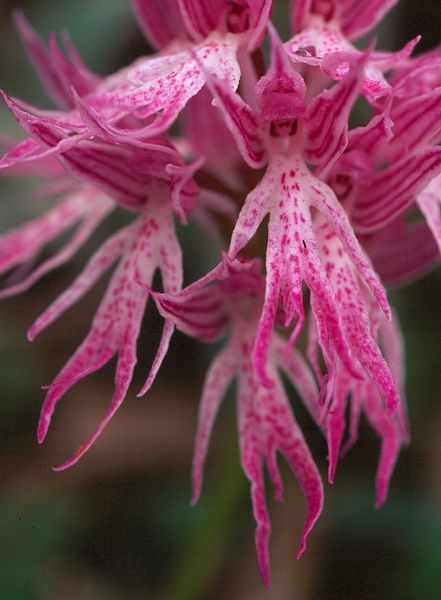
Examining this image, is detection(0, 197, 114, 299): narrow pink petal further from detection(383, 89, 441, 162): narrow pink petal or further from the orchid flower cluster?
detection(383, 89, 441, 162): narrow pink petal

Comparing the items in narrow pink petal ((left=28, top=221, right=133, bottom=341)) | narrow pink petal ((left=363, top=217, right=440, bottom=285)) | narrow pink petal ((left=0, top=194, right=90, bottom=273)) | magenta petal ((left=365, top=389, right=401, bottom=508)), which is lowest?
magenta petal ((left=365, top=389, right=401, bottom=508))

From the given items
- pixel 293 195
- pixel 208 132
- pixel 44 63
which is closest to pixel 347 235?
pixel 293 195

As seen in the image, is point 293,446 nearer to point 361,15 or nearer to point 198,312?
point 198,312

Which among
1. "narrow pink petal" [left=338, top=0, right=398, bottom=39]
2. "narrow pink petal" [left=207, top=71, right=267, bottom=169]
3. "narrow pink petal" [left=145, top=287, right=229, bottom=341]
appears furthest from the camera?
"narrow pink petal" [left=338, top=0, right=398, bottom=39]

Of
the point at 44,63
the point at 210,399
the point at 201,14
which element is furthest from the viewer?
the point at 44,63

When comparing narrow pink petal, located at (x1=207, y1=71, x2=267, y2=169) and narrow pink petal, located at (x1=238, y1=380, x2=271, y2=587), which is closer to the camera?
narrow pink petal, located at (x1=207, y1=71, x2=267, y2=169)

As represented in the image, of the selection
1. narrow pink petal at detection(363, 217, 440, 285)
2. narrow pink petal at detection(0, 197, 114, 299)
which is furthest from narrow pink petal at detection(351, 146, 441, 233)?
narrow pink petal at detection(0, 197, 114, 299)

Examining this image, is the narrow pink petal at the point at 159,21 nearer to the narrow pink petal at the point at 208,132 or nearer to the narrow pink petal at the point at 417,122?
the narrow pink petal at the point at 208,132

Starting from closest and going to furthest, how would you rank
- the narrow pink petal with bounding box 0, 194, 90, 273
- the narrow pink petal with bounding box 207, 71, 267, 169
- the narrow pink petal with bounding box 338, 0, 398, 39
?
the narrow pink petal with bounding box 207, 71, 267, 169 → the narrow pink petal with bounding box 338, 0, 398, 39 → the narrow pink petal with bounding box 0, 194, 90, 273
